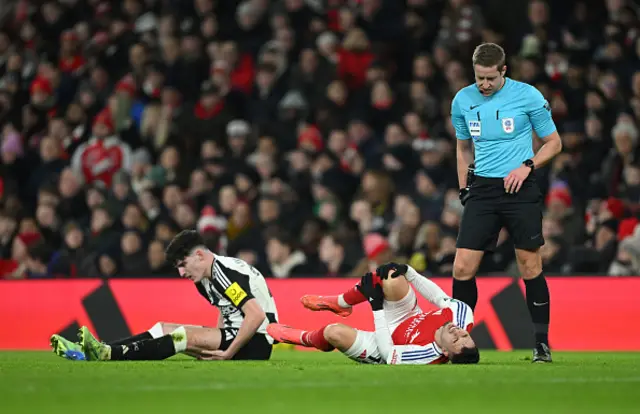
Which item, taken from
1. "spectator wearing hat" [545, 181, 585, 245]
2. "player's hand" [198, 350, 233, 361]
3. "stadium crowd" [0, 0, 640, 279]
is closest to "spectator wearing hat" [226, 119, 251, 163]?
"stadium crowd" [0, 0, 640, 279]

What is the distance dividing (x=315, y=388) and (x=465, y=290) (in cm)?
250

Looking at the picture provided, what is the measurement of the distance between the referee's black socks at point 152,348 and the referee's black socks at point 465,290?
203 centimetres

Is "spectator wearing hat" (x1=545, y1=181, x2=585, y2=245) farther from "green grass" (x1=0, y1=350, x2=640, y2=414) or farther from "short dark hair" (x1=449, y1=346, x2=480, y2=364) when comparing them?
"short dark hair" (x1=449, y1=346, x2=480, y2=364)

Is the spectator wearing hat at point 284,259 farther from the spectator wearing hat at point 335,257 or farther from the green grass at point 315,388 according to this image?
the green grass at point 315,388

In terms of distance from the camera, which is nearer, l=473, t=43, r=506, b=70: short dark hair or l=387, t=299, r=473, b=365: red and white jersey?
l=473, t=43, r=506, b=70: short dark hair

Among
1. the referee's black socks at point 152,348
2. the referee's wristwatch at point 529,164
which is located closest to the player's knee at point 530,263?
the referee's wristwatch at point 529,164

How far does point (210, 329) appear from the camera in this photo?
9.14m

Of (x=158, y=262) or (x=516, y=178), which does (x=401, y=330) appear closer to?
(x=516, y=178)

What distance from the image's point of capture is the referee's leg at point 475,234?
27.6ft

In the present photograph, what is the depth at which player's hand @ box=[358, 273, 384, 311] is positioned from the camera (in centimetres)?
840

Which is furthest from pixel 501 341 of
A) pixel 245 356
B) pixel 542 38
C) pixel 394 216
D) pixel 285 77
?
pixel 285 77

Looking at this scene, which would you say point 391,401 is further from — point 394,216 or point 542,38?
point 542,38

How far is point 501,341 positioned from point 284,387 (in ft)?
18.5

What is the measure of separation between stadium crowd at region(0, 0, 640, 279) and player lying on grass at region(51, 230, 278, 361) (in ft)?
11.9
